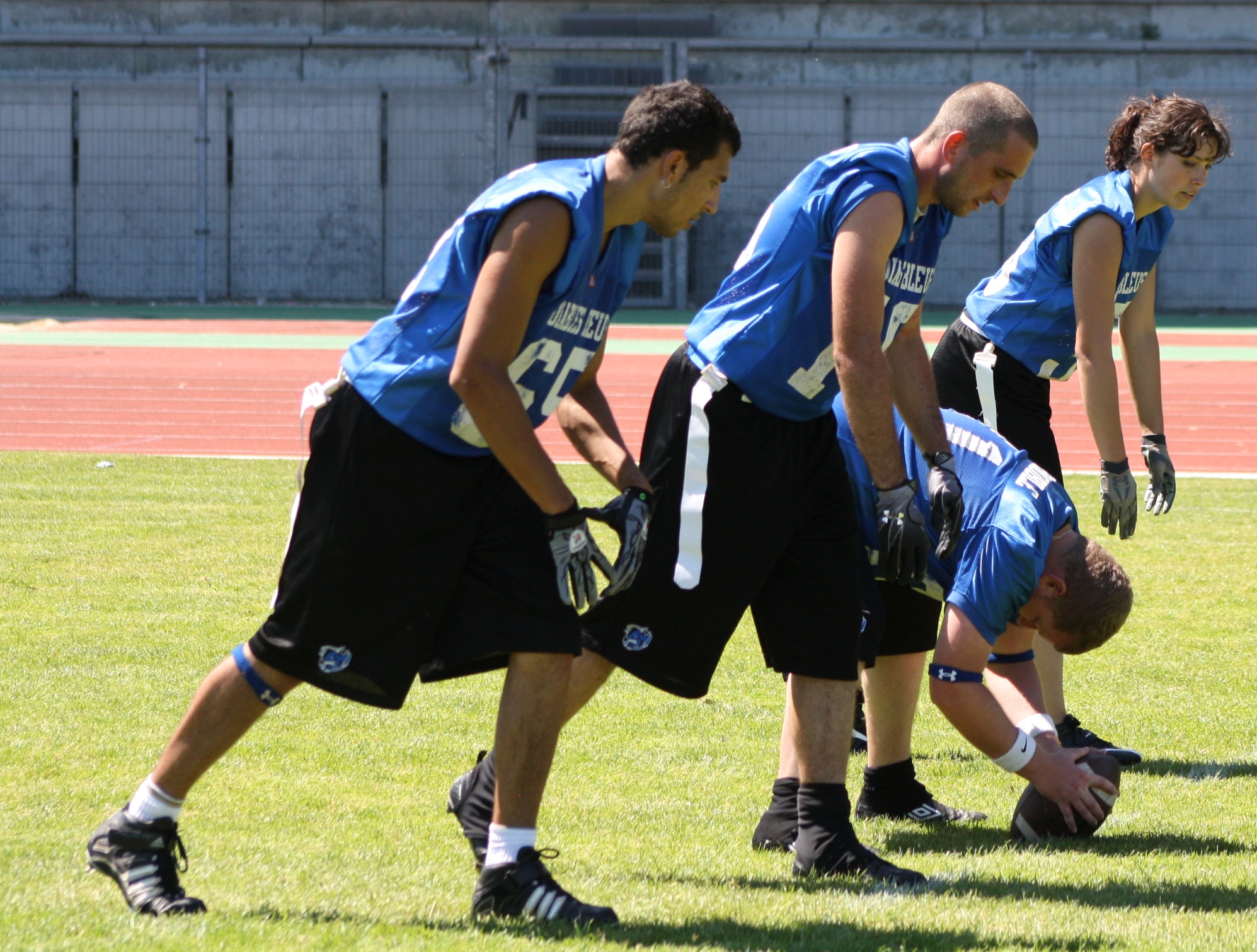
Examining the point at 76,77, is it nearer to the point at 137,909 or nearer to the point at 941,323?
the point at 941,323

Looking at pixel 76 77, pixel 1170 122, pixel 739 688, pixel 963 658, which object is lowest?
pixel 739 688

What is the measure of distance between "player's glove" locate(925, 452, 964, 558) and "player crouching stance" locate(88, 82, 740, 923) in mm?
933

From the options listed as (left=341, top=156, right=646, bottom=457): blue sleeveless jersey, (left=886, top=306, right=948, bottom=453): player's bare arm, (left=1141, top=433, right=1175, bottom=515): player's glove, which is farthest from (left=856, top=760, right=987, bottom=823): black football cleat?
(left=341, top=156, right=646, bottom=457): blue sleeveless jersey

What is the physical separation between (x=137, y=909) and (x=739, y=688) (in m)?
2.98

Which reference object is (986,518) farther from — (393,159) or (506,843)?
(393,159)

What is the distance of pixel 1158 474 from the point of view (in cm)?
558

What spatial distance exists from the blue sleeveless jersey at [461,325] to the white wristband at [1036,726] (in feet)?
5.55

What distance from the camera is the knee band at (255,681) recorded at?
349 centimetres

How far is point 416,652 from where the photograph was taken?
3520 mm

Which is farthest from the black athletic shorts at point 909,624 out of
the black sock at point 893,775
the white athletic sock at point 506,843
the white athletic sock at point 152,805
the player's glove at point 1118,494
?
the white athletic sock at point 152,805

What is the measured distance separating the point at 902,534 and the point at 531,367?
1.04m

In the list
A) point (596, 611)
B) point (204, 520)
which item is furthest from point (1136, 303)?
point (204, 520)

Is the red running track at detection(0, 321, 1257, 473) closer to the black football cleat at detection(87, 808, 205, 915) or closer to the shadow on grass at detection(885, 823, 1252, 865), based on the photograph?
the shadow on grass at detection(885, 823, 1252, 865)

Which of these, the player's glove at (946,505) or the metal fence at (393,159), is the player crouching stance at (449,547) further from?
the metal fence at (393,159)
